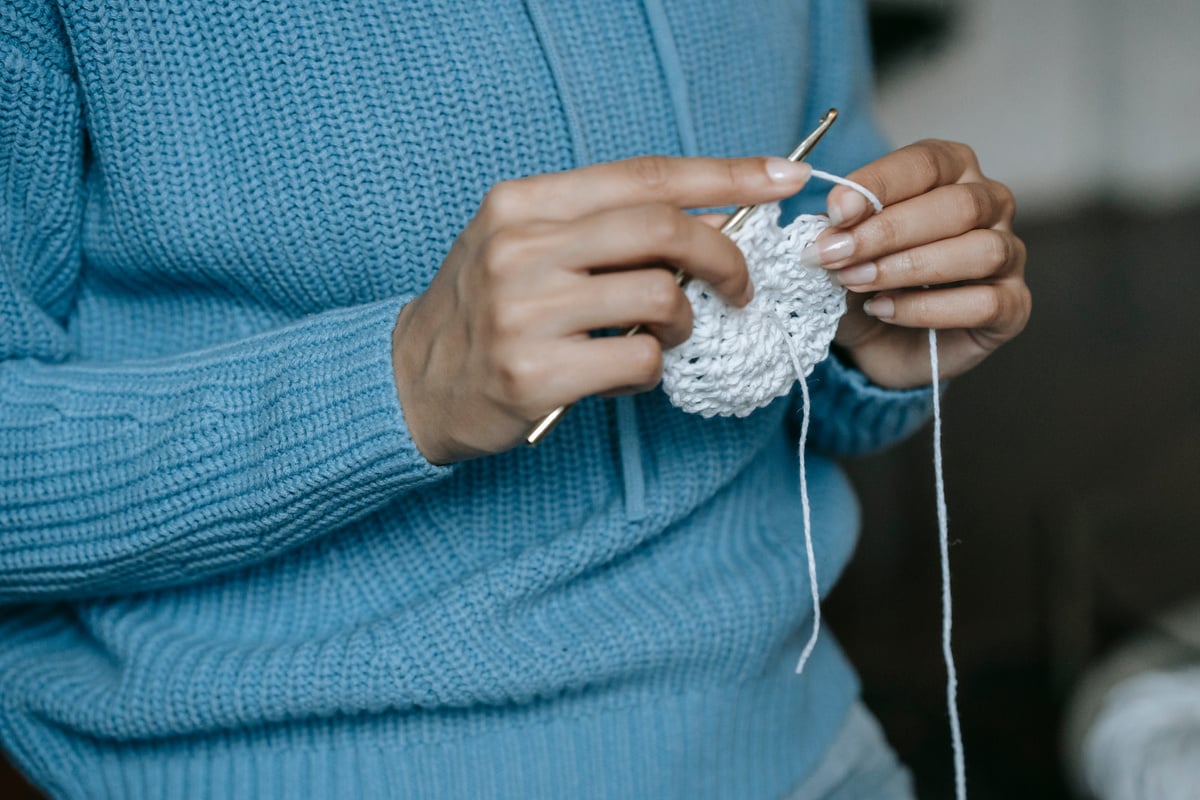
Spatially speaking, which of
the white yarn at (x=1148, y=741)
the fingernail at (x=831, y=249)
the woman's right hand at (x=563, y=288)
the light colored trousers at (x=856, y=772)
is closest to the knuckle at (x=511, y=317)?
the woman's right hand at (x=563, y=288)

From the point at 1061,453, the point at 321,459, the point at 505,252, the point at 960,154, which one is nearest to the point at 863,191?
the point at 960,154

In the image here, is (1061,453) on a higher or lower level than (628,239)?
lower

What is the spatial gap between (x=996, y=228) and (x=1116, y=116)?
3512 mm

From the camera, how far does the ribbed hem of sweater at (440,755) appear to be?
2.24ft

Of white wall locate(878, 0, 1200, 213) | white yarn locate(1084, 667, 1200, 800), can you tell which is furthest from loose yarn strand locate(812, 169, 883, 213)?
white wall locate(878, 0, 1200, 213)

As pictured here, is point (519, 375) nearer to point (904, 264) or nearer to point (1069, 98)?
point (904, 264)

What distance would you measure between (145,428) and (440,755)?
27cm

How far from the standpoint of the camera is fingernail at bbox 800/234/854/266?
2.05ft

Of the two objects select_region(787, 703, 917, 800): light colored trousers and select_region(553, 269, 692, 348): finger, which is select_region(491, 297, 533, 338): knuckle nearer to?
select_region(553, 269, 692, 348): finger

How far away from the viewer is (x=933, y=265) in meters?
0.66

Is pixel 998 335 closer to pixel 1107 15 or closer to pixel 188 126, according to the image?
pixel 188 126

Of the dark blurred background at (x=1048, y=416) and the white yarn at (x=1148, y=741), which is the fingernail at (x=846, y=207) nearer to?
the dark blurred background at (x=1048, y=416)

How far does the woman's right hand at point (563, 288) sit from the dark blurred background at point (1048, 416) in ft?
1.53

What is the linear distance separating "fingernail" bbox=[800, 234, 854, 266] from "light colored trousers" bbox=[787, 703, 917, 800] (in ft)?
1.33
